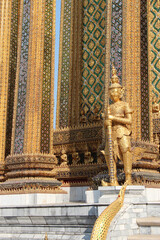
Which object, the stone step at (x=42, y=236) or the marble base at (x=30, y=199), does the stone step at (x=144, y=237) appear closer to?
the stone step at (x=42, y=236)

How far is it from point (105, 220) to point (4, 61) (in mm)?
7261

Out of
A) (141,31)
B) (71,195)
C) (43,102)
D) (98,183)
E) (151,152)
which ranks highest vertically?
(141,31)

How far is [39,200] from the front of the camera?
9.12m

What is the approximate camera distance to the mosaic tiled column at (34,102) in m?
9.61

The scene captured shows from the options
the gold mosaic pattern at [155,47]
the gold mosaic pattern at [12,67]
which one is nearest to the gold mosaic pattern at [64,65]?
the gold mosaic pattern at [12,67]

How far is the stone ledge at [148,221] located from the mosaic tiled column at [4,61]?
5177 mm

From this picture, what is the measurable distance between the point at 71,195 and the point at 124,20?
15.6ft

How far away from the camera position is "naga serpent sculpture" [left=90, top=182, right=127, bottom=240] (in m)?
5.68

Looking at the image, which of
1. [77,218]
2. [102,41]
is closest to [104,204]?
[77,218]

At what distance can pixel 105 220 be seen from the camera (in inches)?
230

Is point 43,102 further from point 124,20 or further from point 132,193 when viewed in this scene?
point 132,193

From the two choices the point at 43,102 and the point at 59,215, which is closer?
the point at 59,215

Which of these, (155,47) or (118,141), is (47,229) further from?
(155,47)

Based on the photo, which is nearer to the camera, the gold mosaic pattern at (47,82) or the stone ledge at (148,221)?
the stone ledge at (148,221)
